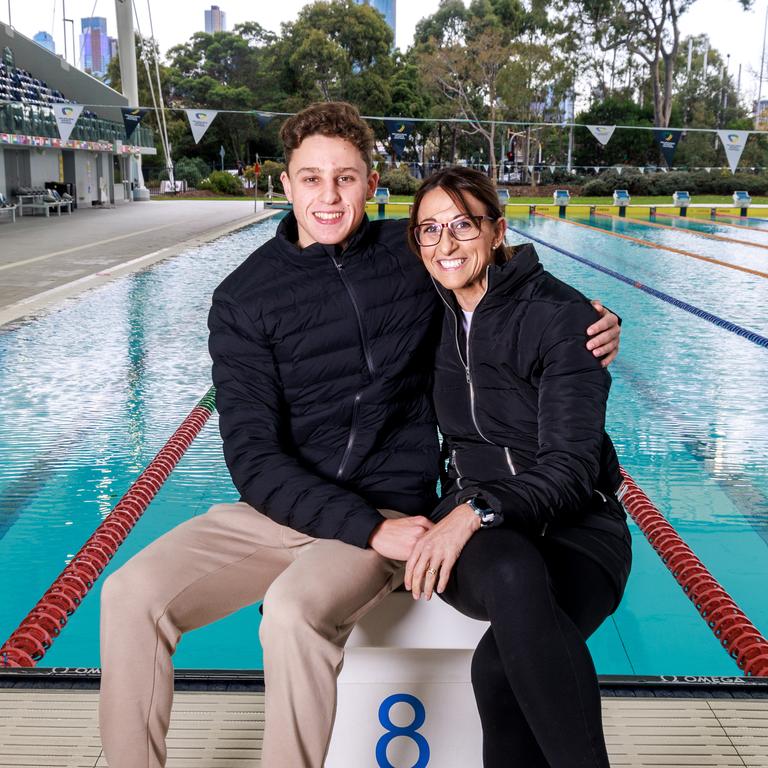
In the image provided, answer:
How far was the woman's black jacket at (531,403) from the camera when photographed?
1658mm

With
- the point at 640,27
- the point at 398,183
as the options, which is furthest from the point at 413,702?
the point at 640,27

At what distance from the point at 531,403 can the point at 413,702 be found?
2.01ft

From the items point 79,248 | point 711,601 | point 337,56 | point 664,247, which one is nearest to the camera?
point 711,601

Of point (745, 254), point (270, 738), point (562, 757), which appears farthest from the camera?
point (745, 254)

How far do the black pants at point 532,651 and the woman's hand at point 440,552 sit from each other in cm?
2

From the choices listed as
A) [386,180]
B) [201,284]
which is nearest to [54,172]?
[386,180]

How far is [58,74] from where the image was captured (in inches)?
1022

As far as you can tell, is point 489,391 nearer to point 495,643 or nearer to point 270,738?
point 495,643

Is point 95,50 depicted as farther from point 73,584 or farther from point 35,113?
point 73,584

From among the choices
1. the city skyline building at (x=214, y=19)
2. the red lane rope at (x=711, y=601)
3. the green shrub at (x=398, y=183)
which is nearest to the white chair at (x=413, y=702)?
the red lane rope at (x=711, y=601)

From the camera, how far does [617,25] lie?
1422 inches

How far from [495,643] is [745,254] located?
12392 millimetres

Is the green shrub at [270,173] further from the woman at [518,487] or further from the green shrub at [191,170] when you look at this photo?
the woman at [518,487]

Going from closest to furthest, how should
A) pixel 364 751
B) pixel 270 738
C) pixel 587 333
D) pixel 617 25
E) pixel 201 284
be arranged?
pixel 270 738
pixel 364 751
pixel 587 333
pixel 201 284
pixel 617 25
